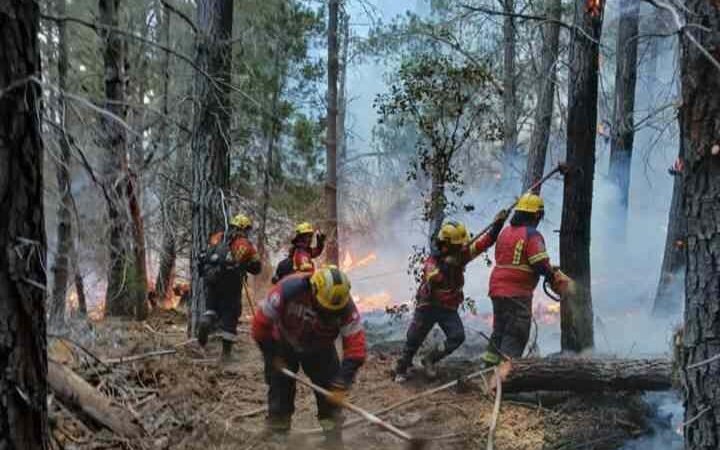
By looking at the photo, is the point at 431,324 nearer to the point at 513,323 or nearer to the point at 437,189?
the point at 513,323

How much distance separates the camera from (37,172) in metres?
2.40

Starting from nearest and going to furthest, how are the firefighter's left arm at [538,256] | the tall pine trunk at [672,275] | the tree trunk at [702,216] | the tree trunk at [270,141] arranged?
1. the tree trunk at [702,216]
2. the firefighter's left arm at [538,256]
3. the tall pine trunk at [672,275]
4. the tree trunk at [270,141]

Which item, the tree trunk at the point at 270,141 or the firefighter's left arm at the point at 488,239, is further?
the tree trunk at the point at 270,141

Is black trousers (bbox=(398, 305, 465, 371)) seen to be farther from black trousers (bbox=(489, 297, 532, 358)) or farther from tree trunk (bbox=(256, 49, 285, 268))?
tree trunk (bbox=(256, 49, 285, 268))

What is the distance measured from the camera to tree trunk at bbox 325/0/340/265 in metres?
15.9

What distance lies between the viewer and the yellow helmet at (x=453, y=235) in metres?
6.93

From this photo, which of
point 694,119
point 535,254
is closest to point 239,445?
point 535,254

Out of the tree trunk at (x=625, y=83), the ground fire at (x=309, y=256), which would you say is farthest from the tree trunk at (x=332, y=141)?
the tree trunk at (x=625, y=83)

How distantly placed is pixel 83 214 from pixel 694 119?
342cm

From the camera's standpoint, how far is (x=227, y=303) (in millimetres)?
8305

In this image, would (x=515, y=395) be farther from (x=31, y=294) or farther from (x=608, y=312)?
(x=608, y=312)

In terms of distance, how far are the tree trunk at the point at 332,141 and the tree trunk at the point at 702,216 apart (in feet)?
40.5

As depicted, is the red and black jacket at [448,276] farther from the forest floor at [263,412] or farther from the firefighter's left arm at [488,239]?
the forest floor at [263,412]

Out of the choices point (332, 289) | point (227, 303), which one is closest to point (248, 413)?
point (332, 289)
